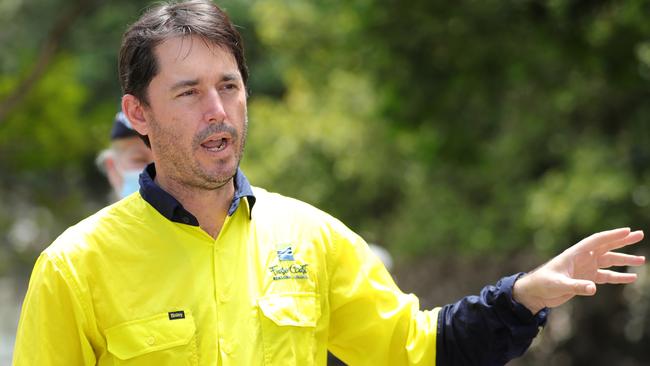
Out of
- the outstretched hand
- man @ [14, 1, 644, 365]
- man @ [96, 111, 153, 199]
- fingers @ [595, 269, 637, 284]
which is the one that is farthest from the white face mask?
fingers @ [595, 269, 637, 284]

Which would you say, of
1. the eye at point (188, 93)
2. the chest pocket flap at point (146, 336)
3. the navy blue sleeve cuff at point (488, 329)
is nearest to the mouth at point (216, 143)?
the eye at point (188, 93)

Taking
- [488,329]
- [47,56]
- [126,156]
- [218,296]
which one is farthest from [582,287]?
[47,56]

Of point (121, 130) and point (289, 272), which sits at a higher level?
point (121, 130)

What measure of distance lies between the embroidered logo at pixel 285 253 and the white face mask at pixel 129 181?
1652 millimetres

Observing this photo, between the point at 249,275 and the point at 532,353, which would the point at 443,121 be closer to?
the point at 532,353

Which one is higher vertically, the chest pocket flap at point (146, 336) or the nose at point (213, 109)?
the nose at point (213, 109)

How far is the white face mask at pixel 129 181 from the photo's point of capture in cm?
434

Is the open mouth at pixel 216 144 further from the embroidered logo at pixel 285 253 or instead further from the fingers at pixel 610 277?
the fingers at pixel 610 277

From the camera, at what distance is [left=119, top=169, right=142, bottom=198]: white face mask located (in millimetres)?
4345

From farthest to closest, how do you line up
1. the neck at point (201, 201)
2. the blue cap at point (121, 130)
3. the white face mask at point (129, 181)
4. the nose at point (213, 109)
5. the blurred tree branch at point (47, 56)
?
the blurred tree branch at point (47, 56), the blue cap at point (121, 130), the white face mask at point (129, 181), the neck at point (201, 201), the nose at point (213, 109)

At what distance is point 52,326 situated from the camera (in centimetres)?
254

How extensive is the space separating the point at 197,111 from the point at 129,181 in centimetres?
180

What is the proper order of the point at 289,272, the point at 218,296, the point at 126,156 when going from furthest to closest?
the point at 126,156, the point at 289,272, the point at 218,296

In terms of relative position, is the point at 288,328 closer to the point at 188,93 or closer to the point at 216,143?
the point at 216,143
